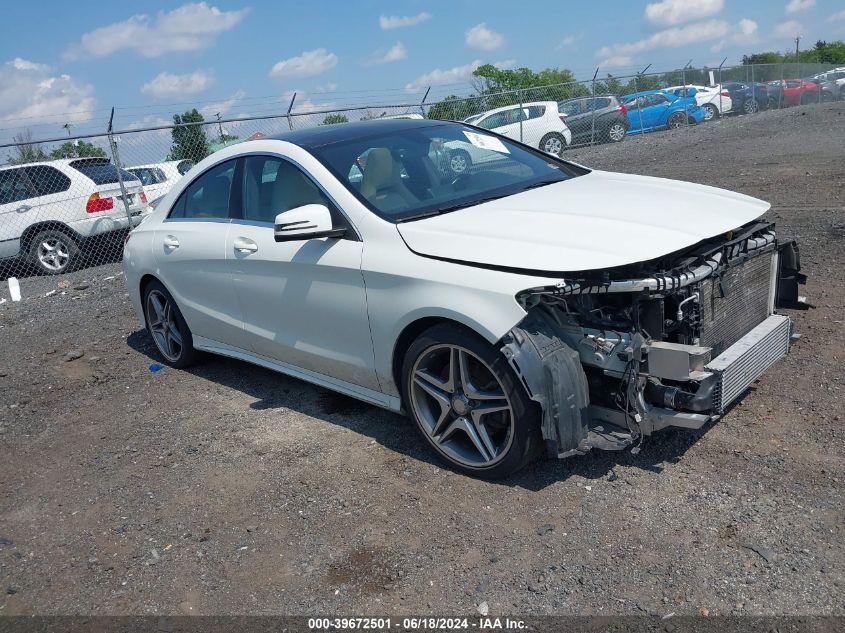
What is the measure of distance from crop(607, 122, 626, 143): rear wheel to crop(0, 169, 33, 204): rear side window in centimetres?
1574

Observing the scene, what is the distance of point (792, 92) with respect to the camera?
31.2m

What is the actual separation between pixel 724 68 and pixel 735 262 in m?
26.8

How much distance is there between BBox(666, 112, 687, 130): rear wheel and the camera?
80.1 feet

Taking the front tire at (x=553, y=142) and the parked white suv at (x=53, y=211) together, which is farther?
the front tire at (x=553, y=142)

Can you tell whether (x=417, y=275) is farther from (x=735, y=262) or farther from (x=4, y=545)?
(x=4, y=545)

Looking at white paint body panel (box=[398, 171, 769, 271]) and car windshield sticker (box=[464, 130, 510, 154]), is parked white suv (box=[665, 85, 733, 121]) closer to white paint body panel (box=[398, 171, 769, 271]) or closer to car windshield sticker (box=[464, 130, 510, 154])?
car windshield sticker (box=[464, 130, 510, 154])

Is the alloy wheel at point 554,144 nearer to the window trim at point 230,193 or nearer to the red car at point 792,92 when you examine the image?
the red car at point 792,92

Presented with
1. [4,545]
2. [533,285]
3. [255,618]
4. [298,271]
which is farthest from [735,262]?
[4,545]

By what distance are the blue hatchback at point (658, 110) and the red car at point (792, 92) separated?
23.6ft

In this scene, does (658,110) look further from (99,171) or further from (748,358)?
(748,358)

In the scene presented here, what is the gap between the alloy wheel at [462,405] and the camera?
12.4 ft

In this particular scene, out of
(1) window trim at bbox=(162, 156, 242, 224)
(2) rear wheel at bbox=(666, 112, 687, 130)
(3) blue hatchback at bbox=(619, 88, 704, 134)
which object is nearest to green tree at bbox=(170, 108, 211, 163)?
(1) window trim at bbox=(162, 156, 242, 224)

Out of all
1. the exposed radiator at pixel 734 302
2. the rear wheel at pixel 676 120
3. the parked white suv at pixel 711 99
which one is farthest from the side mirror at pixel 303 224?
the parked white suv at pixel 711 99

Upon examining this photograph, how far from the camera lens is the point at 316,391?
544 centimetres
